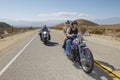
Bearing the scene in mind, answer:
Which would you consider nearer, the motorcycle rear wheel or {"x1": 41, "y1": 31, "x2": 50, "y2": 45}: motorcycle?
the motorcycle rear wheel

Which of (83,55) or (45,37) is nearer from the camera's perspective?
(83,55)

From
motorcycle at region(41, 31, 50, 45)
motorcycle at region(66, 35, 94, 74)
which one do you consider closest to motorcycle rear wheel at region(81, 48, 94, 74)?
motorcycle at region(66, 35, 94, 74)

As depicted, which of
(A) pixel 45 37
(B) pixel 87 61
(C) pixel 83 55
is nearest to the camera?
(B) pixel 87 61

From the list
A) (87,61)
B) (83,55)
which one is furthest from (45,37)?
(87,61)

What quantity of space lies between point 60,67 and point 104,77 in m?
2.30

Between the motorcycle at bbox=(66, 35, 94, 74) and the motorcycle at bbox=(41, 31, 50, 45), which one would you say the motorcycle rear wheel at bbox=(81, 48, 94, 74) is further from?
the motorcycle at bbox=(41, 31, 50, 45)

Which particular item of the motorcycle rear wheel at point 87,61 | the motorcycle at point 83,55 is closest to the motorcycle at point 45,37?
the motorcycle at point 83,55

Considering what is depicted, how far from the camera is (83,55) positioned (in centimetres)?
816

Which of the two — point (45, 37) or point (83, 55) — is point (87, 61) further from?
point (45, 37)

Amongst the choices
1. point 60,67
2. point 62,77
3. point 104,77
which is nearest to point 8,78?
point 62,77

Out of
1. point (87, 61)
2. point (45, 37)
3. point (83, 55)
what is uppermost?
point (83, 55)

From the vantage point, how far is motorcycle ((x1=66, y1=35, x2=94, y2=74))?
744 cm

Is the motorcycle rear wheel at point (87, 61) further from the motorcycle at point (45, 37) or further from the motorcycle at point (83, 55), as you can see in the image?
the motorcycle at point (45, 37)

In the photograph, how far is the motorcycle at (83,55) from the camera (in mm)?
7438
